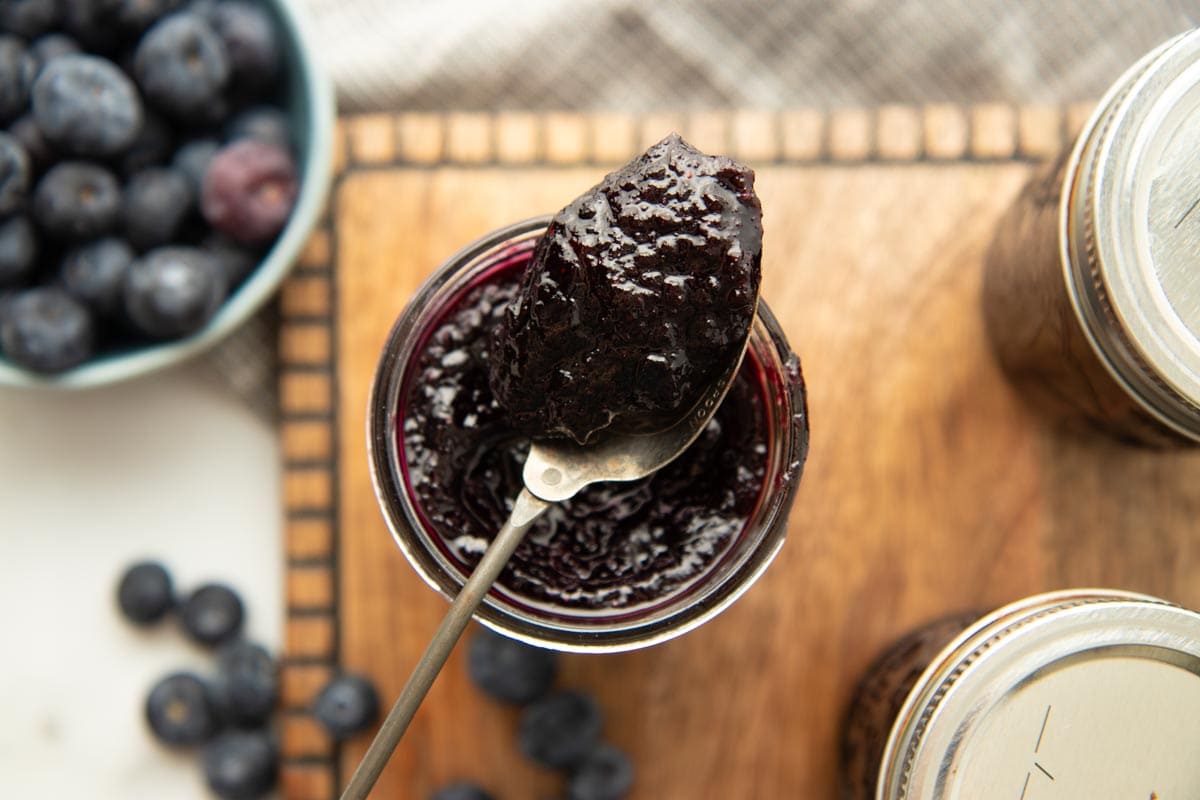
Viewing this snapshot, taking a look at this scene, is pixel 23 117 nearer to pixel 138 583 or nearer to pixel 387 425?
pixel 138 583

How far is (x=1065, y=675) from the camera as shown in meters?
1.01

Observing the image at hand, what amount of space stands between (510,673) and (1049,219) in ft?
2.62

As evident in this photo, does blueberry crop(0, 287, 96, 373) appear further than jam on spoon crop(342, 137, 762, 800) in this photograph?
Yes

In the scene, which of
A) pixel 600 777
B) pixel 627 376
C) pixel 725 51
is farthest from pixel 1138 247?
pixel 600 777

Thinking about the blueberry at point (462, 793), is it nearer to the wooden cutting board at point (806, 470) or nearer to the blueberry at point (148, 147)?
the wooden cutting board at point (806, 470)

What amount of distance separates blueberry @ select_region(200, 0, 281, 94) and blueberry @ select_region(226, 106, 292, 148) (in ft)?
0.14

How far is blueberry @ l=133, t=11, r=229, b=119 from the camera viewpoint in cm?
129

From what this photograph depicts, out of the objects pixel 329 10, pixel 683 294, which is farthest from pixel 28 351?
pixel 683 294

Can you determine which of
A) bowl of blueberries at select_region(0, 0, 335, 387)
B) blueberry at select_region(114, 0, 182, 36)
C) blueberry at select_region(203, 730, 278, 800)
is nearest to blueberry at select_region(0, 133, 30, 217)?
bowl of blueberries at select_region(0, 0, 335, 387)

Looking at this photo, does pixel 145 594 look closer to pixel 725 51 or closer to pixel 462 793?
pixel 462 793

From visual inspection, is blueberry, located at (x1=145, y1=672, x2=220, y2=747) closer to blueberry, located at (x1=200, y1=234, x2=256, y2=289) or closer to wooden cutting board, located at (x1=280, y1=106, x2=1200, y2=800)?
wooden cutting board, located at (x1=280, y1=106, x2=1200, y2=800)

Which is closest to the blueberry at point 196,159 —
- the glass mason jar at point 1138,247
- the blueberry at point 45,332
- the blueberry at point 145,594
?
the blueberry at point 45,332

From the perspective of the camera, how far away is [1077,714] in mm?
1015

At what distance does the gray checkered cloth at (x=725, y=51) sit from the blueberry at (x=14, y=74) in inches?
15.2
